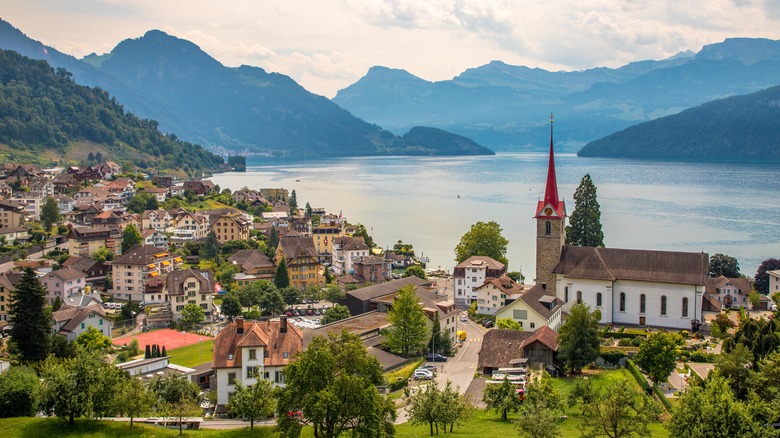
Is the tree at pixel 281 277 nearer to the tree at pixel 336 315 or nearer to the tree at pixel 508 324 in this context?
the tree at pixel 336 315

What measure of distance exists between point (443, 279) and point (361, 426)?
38273 mm

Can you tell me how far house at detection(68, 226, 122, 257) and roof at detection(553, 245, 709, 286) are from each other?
3574 centimetres

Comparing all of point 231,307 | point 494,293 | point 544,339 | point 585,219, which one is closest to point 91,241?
point 231,307

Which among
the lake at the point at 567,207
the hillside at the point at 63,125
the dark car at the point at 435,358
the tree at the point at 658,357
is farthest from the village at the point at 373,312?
the hillside at the point at 63,125

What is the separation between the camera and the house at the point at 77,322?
38.1 metres

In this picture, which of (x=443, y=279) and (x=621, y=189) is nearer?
(x=443, y=279)

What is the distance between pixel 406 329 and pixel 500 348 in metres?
4.20

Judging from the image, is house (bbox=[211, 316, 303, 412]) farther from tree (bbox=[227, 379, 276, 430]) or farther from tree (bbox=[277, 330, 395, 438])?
tree (bbox=[277, 330, 395, 438])

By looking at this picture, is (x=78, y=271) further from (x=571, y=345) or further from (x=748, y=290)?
(x=748, y=290)

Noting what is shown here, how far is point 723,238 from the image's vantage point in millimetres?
74750

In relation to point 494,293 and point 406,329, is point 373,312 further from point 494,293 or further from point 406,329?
point 494,293

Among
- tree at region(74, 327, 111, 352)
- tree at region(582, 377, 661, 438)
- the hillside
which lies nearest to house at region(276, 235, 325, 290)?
tree at region(74, 327, 111, 352)

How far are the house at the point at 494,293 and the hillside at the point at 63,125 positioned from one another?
8901 centimetres

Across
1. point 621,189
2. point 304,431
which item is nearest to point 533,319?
point 304,431
